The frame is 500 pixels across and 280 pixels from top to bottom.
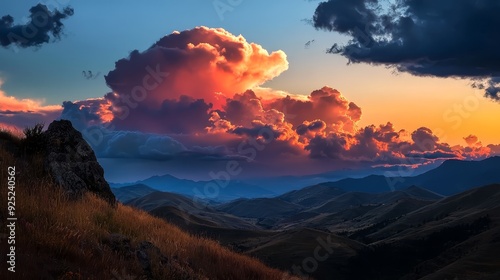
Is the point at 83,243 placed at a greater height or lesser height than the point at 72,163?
lesser

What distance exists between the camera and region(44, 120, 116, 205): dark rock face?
14352 millimetres

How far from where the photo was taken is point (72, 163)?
15805 mm

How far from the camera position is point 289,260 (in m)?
163

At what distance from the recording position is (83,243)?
8.80m

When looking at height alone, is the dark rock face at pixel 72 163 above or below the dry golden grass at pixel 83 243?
above

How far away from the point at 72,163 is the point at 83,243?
25.8 feet

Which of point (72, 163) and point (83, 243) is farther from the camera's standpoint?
point (72, 163)

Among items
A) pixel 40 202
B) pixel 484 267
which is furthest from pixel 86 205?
pixel 484 267

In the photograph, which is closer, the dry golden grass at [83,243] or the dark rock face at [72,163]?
the dry golden grass at [83,243]

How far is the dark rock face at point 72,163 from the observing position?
14.4 metres

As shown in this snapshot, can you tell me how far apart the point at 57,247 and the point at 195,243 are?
6562 mm

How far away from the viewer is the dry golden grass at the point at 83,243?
734 centimetres

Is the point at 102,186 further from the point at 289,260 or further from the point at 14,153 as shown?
the point at 289,260

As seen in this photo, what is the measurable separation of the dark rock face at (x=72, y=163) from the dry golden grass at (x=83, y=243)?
0.54 m
